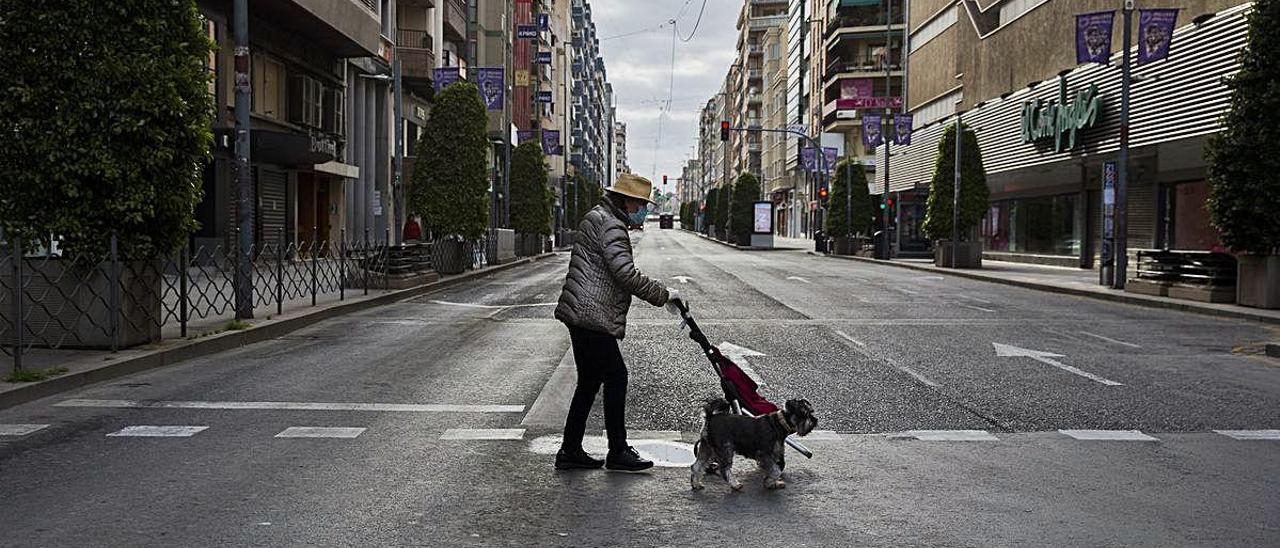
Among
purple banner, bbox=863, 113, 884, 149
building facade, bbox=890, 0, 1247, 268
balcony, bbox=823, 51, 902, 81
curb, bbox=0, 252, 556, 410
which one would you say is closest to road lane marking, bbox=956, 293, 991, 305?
building facade, bbox=890, 0, 1247, 268

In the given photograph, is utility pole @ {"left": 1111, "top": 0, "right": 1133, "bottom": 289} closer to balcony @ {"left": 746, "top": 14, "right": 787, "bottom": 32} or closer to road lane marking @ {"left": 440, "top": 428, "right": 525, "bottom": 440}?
road lane marking @ {"left": 440, "top": 428, "right": 525, "bottom": 440}

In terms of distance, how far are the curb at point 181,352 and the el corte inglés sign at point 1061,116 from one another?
24.0 m

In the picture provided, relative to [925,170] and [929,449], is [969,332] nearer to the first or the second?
[929,449]

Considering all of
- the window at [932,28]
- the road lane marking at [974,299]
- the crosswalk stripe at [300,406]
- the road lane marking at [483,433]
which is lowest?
the crosswalk stripe at [300,406]

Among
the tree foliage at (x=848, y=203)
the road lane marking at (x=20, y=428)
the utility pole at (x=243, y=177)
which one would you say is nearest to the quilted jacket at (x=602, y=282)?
the road lane marking at (x=20, y=428)

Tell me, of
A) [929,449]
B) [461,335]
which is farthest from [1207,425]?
[461,335]

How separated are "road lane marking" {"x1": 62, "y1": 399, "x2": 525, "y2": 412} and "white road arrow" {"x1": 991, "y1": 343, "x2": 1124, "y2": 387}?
5.31m

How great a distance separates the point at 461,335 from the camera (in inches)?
555

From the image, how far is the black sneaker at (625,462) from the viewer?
20.5 feet

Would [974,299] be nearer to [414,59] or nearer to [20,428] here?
[20,428]

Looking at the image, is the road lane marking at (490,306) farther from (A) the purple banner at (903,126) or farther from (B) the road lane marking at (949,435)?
(A) the purple banner at (903,126)

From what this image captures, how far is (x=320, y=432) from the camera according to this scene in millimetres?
7375

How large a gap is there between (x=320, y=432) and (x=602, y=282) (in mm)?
2478

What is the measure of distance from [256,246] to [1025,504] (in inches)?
1120
